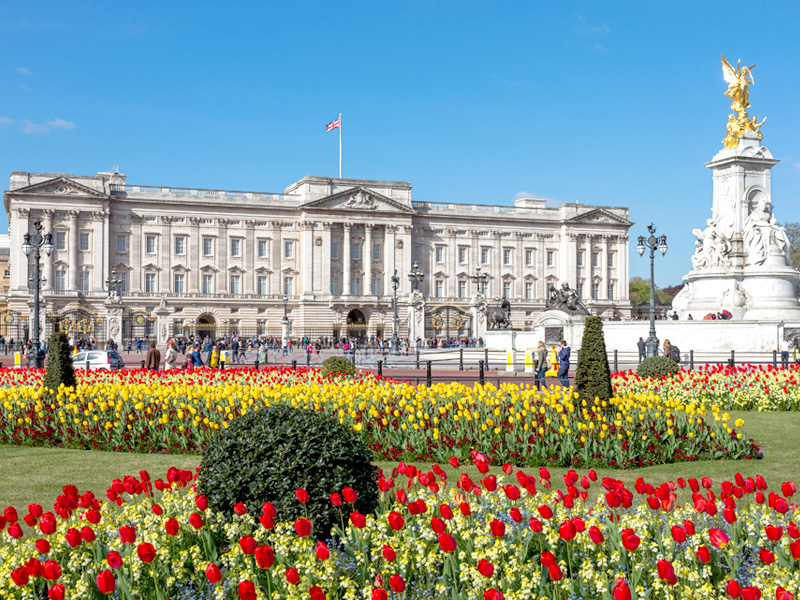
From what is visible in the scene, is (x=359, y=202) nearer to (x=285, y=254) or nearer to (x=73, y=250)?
(x=285, y=254)

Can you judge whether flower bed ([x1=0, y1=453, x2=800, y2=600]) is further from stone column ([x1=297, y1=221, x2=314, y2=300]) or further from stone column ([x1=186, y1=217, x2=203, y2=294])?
stone column ([x1=186, y1=217, x2=203, y2=294])

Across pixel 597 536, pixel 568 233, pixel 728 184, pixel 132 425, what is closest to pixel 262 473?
pixel 597 536

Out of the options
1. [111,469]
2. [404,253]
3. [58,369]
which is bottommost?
[111,469]

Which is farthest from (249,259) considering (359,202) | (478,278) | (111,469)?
(111,469)

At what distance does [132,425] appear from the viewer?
42.0 feet

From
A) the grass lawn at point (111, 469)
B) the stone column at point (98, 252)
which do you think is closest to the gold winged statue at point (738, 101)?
the grass lawn at point (111, 469)

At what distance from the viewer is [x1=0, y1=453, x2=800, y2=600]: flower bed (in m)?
4.69

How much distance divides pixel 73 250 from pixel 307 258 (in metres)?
22.0

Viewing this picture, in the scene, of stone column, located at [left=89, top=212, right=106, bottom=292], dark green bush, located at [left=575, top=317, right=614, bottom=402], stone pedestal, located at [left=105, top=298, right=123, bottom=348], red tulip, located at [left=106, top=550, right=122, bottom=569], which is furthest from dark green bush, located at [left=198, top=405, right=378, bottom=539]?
stone column, located at [left=89, top=212, right=106, bottom=292]

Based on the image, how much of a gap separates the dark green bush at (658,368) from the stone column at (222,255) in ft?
221

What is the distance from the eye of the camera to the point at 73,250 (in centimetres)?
7600

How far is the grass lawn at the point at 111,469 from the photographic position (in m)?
9.74

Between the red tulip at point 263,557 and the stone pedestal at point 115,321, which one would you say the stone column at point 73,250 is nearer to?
the stone pedestal at point 115,321

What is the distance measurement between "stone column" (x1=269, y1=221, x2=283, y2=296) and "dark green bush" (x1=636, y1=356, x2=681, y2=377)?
66.9m
